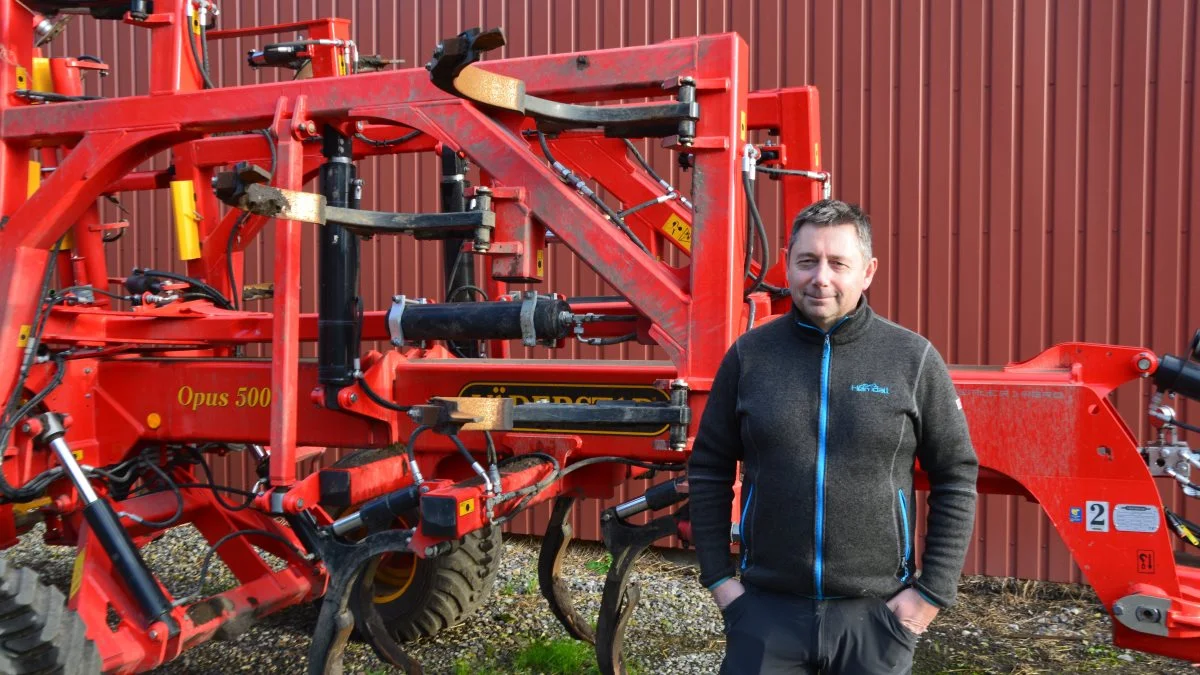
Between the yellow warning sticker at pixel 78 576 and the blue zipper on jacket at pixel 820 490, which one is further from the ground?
the blue zipper on jacket at pixel 820 490

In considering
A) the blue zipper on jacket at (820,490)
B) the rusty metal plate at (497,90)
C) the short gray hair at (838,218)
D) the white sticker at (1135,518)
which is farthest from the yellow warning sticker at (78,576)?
the white sticker at (1135,518)

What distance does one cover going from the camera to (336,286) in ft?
11.3

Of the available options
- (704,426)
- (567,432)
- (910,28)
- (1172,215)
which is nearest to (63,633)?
(567,432)

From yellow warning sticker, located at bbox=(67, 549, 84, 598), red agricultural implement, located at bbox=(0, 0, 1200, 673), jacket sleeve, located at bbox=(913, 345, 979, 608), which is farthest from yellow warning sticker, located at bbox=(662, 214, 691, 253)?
yellow warning sticker, located at bbox=(67, 549, 84, 598)

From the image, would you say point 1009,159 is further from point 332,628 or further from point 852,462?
point 332,628

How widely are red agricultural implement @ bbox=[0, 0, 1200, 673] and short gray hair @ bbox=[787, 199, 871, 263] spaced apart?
80cm

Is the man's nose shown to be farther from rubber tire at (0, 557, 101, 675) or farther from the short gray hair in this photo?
rubber tire at (0, 557, 101, 675)

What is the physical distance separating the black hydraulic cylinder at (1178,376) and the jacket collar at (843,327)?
4.80 feet

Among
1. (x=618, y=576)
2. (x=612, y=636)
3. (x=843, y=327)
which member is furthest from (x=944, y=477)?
(x=612, y=636)

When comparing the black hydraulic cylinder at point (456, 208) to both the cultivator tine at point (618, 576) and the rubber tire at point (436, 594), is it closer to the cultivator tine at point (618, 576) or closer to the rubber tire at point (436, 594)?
the rubber tire at point (436, 594)

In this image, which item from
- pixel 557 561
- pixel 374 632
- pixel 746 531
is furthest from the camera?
pixel 557 561

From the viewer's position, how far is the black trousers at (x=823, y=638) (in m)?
2.11

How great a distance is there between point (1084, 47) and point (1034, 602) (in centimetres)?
305

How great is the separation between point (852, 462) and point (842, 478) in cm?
4
